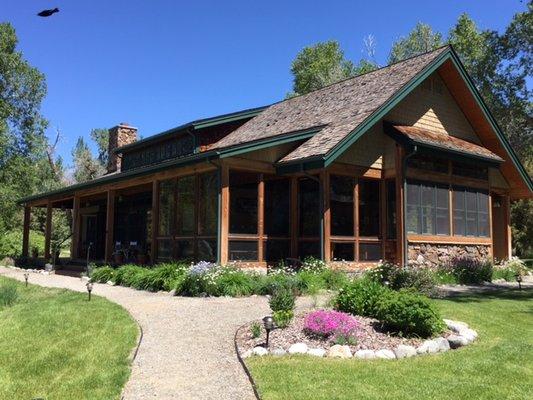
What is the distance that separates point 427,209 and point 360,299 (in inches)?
322

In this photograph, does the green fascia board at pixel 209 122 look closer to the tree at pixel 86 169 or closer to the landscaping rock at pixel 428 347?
the landscaping rock at pixel 428 347

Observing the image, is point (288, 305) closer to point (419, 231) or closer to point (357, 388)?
point (357, 388)

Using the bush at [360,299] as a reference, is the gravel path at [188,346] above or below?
below

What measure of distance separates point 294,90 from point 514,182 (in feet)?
103

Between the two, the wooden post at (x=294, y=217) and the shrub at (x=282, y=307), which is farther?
the wooden post at (x=294, y=217)

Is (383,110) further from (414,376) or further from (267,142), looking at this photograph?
(414,376)

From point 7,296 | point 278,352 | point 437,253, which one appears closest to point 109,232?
point 7,296

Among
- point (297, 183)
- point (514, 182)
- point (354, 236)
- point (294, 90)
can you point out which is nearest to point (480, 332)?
Answer: point (354, 236)

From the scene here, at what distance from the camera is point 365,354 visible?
6895 mm

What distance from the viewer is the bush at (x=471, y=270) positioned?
1591cm

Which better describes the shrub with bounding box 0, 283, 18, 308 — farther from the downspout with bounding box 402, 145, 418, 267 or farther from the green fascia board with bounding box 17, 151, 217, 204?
the downspout with bounding box 402, 145, 418, 267

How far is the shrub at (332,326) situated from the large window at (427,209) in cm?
845

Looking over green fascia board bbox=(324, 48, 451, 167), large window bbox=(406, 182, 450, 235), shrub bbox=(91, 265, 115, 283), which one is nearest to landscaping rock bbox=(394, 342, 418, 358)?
green fascia board bbox=(324, 48, 451, 167)

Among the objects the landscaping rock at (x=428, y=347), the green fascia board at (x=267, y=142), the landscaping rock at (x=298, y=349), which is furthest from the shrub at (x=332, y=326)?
the green fascia board at (x=267, y=142)
